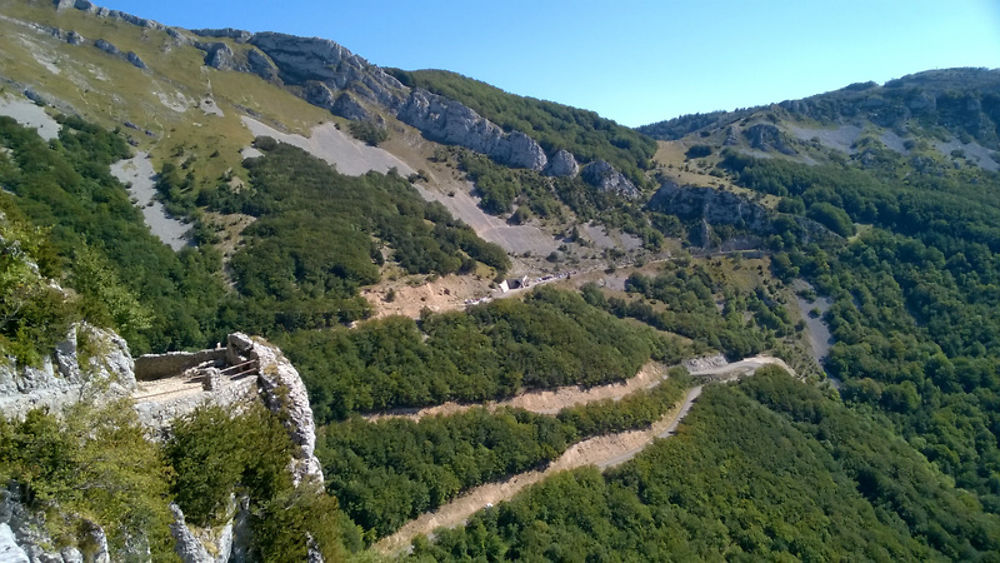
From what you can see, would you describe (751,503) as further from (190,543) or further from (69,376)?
(69,376)

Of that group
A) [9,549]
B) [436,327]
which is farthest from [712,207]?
[9,549]

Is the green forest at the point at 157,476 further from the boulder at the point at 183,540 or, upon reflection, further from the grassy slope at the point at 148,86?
the grassy slope at the point at 148,86

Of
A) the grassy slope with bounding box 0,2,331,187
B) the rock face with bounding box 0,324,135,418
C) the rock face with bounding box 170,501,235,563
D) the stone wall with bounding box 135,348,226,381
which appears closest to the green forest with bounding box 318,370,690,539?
the stone wall with bounding box 135,348,226,381

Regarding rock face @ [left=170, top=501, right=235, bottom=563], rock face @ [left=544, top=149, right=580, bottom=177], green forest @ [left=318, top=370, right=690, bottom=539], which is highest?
rock face @ [left=544, top=149, right=580, bottom=177]

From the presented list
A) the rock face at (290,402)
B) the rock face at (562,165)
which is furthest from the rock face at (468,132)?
the rock face at (290,402)

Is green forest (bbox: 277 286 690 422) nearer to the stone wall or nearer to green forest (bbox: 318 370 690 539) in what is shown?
green forest (bbox: 318 370 690 539)

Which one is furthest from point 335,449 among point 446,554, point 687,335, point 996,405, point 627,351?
point 996,405
